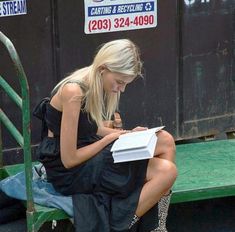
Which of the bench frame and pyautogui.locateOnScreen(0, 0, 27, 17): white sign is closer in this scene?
the bench frame

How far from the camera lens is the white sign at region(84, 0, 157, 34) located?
16.7 ft

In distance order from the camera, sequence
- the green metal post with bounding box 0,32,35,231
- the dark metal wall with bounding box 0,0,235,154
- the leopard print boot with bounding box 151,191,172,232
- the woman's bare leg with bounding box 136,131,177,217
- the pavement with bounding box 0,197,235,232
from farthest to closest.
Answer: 1. the dark metal wall with bounding box 0,0,235,154
2. the pavement with bounding box 0,197,235,232
3. the leopard print boot with bounding box 151,191,172,232
4. the woman's bare leg with bounding box 136,131,177,217
5. the green metal post with bounding box 0,32,35,231

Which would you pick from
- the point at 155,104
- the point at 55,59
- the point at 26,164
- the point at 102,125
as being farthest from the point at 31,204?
the point at 155,104

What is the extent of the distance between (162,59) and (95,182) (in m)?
1.54

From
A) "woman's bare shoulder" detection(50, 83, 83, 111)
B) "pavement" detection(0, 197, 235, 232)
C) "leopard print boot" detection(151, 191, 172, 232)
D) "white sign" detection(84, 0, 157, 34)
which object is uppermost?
"white sign" detection(84, 0, 157, 34)

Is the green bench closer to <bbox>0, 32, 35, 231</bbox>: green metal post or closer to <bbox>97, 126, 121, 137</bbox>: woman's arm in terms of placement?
<bbox>97, 126, 121, 137</bbox>: woman's arm

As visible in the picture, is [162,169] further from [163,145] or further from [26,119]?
[26,119]

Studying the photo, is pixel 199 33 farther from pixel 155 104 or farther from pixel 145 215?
pixel 145 215

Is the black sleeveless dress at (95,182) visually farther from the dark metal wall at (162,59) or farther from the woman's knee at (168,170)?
the dark metal wall at (162,59)

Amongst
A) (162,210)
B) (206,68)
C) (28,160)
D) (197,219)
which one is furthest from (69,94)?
(206,68)

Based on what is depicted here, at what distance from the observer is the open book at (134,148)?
4004mm

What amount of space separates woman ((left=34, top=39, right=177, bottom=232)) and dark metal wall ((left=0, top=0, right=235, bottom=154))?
0.83m

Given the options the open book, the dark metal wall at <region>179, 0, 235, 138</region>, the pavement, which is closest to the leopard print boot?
the open book

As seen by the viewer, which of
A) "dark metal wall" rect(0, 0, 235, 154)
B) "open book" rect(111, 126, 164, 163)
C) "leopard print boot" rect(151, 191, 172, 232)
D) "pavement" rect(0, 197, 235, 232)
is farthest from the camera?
"dark metal wall" rect(0, 0, 235, 154)
